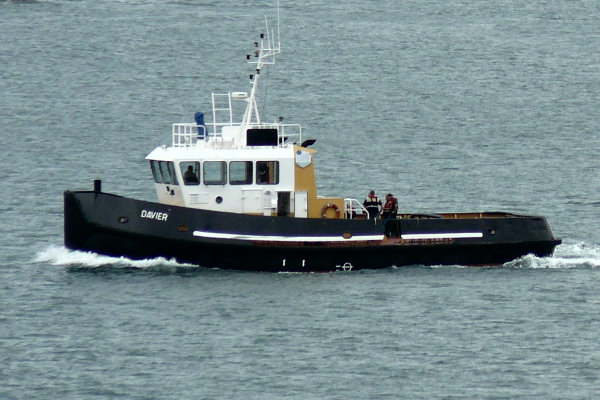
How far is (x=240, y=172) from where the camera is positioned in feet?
140

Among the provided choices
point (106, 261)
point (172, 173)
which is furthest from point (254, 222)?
point (106, 261)

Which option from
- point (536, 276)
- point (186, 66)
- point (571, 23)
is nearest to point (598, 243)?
point (536, 276)

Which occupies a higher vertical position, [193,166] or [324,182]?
[193,166]

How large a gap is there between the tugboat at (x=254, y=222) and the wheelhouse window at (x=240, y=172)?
3cm

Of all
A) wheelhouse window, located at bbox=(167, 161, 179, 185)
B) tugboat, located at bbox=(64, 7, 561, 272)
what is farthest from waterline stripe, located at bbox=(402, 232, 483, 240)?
wheelhouse window, located at bbox=(167, 161, 179, 185)

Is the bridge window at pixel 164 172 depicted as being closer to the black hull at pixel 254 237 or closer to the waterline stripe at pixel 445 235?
the black hull at pixel 254 237

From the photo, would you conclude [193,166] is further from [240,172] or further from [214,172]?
[240,172]

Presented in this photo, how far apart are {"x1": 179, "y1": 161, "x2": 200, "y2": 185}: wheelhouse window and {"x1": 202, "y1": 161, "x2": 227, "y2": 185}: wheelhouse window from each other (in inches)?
7.3

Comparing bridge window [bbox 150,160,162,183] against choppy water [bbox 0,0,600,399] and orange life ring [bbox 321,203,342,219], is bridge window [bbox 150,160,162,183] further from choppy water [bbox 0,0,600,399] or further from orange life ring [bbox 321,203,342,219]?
orange life ring [bbox 321,203,342,219]

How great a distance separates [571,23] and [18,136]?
61069 millimetres

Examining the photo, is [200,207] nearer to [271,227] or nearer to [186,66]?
[271,227]

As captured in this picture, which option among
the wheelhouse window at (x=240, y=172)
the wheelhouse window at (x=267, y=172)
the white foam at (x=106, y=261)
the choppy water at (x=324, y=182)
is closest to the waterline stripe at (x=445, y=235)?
the choppy water at (x=324, y=182)

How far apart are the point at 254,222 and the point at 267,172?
5.41ft

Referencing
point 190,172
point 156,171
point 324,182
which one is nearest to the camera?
point 190,172
